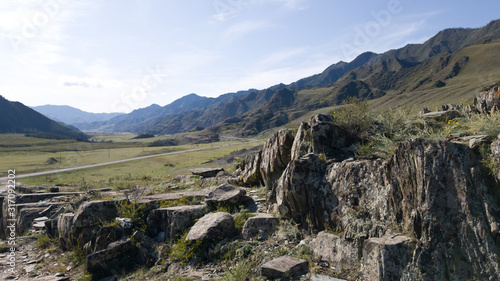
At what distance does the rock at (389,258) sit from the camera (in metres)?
4.95

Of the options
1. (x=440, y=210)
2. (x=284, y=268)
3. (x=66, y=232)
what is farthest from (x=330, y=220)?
(x=66, y=232)

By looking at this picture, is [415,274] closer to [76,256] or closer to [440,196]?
[440,196]

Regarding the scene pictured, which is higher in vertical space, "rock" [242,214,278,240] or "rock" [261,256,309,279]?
"rock" [242,214,278,240]

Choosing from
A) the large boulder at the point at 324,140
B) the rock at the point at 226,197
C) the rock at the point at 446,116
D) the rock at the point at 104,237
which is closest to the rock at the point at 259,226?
the rock at the point at 226,197

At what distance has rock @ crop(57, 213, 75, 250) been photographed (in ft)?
32.3

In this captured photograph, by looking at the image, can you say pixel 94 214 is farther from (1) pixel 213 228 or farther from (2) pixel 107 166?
(2) pixel 107 166

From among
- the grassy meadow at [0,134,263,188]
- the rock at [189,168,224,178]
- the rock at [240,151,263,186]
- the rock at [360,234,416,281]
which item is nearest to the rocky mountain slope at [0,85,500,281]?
the rock at [360,234,416,281]

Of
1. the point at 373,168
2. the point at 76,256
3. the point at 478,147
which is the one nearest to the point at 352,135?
the point at 373,168

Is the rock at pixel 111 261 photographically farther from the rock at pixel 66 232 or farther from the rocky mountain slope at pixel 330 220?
the rock at pixel 66 232

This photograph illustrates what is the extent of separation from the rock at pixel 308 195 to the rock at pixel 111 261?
16.5ft

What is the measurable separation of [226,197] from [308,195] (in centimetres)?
370

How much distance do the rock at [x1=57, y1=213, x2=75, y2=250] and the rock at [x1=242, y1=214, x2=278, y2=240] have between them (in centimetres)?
685

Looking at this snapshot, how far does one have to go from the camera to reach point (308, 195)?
294 inches

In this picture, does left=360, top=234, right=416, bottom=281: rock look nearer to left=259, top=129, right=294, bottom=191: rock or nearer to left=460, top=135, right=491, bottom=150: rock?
left=460, top=135, right=491, bottom=150: rock
